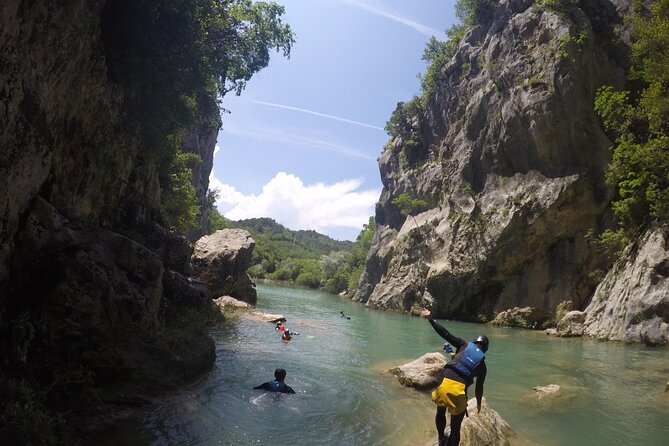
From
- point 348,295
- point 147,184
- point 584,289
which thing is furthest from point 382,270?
point 147,184

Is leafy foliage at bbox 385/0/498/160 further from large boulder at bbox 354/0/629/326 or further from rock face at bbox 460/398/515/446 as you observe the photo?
rock face at bbox 460/398/515/446

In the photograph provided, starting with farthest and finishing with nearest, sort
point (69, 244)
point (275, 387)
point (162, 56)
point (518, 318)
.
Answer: point (518, 318) < point (162, 56) < point (275, 387) < point (69, 244)

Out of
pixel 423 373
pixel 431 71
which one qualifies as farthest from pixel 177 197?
pixel 431 71

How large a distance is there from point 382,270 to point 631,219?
3057 cm

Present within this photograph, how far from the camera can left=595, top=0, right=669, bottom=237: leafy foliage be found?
24.4 m

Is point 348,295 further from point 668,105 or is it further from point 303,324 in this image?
point 668,105

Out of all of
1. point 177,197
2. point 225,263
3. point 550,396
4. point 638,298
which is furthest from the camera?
point 225,263

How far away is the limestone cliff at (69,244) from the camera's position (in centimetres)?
798

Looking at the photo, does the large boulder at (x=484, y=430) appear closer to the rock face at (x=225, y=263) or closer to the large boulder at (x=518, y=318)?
the rock face at (x=225, y=263)

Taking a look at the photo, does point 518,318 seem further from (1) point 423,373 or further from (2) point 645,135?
(1) point 423,373

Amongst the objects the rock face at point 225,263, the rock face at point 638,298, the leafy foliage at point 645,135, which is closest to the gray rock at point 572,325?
the rock face at point 638,298

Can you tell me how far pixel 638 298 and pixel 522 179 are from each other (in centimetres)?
1685

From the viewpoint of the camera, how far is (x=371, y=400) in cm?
1191

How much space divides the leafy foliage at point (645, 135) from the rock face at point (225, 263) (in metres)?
24.9
